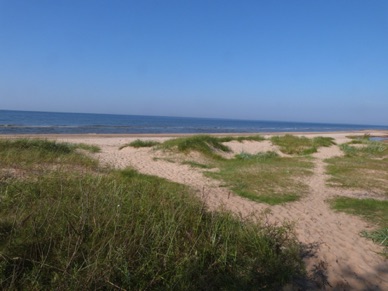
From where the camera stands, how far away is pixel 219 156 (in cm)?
1521

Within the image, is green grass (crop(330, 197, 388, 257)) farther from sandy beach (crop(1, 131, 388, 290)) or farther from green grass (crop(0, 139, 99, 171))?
green grass (crop(0, 139, 99, 171))

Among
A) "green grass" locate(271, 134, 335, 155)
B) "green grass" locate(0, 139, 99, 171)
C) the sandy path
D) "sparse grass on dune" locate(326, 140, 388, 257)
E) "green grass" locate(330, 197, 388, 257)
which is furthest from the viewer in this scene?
"green grass" locate(271, 134, 335, 155)

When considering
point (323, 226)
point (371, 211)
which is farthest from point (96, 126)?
point (323, 226)

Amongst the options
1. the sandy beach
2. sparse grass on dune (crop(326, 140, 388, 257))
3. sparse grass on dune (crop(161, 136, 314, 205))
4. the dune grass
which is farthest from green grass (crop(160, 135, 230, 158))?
the dune grass

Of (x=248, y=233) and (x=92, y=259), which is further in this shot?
(x=248, y=233)

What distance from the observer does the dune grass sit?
2.49 meters

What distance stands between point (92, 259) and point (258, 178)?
7.52 m

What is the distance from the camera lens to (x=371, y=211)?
650cm

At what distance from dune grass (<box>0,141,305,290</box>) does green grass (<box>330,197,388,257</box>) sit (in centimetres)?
204

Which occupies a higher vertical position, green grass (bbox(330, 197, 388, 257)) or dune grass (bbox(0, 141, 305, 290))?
dune grass (bbox(0, 141, 305, 290))

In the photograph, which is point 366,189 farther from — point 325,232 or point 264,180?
point 325,232

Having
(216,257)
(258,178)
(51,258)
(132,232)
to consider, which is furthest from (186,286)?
(258,178)

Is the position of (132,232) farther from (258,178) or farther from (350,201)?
(258,178)

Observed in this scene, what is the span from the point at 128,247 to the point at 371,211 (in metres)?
6.00
